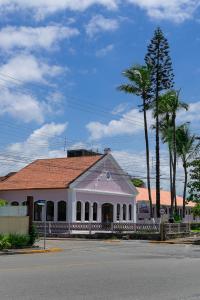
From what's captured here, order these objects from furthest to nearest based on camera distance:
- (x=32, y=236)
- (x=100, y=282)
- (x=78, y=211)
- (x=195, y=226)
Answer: (x=195, y=226) < (x=78, y=211) < (x=32, y=236) < (x=100, y=282)

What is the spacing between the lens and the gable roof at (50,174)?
157 feet

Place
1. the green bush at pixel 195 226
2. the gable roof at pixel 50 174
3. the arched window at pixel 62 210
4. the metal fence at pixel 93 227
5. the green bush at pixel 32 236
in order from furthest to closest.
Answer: the green bush at pixel 195 226 → the gable roof at pixel 50 174 → the arched window at pixel 62 210 → the metal fence at pixel 93 227 → the green bush at pixel 32 236

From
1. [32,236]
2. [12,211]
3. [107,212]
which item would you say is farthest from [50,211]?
[32,236]

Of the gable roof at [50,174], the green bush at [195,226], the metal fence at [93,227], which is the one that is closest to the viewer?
the metal fence at [93,227]

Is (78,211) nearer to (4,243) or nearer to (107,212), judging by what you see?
(107,212)

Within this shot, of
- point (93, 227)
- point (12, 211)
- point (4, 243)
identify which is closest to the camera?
point (4, 243)

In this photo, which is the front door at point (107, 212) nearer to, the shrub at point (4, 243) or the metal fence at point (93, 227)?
the metal fence at point (93, 227)

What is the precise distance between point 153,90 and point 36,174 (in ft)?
45.6

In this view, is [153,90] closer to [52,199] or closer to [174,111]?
[174,111]

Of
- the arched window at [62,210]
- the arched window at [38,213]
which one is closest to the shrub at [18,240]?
the arched window at [62,210]

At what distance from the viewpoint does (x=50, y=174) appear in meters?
50.4

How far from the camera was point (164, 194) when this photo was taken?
77375 millimetres

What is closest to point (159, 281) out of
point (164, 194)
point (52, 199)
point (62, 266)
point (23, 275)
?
point (23, 275)

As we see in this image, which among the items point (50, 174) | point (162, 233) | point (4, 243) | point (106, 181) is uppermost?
point (50, 174)
